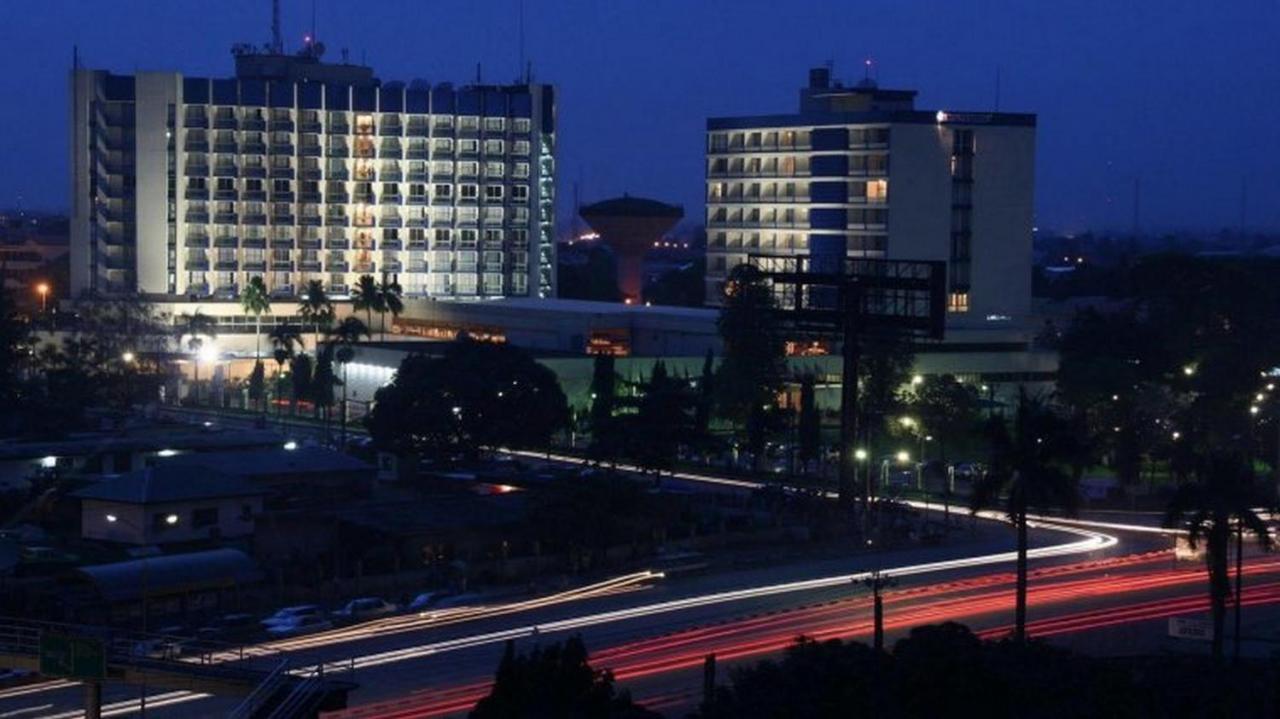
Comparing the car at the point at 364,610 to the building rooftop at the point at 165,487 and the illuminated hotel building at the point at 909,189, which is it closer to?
the building rooftop at the point at 165,487

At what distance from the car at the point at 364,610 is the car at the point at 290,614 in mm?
327

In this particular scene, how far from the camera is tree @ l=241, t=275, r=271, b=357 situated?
255 ft

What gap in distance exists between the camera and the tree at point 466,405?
47.7 metres

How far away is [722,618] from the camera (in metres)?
31.9

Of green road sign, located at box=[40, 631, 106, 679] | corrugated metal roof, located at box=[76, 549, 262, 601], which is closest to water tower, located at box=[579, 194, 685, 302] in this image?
corrugated metal roof, located at box=[76, 549, 262, 601]

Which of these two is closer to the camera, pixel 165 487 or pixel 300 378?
pixel 165 487

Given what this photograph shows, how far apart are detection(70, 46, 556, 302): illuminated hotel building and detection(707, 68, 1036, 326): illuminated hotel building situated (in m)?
13.6

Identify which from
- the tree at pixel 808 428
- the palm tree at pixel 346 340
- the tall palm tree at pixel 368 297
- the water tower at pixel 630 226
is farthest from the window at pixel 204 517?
the water tower at pixel 630 226

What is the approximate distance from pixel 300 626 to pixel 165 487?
7554 millimetres

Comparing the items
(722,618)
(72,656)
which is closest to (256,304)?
(722,618)

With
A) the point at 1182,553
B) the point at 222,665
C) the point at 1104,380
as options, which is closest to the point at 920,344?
the point at 1104,380

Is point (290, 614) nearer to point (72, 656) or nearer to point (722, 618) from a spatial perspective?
point (722, 618)

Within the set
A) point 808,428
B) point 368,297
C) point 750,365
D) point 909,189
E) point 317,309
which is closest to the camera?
point 808,428

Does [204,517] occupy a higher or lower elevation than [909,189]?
lower
